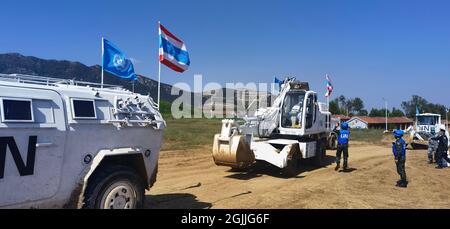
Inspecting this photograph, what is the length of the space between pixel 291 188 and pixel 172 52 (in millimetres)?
6131


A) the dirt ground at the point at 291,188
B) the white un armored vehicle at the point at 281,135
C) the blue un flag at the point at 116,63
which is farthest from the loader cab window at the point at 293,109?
the blue un flag at the point at 116,63

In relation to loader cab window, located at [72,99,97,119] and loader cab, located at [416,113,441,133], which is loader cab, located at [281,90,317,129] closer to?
loader cab window, located at [72,99,97,119]

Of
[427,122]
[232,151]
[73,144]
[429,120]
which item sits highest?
[429,120]

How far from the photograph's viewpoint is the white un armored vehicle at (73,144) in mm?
5359

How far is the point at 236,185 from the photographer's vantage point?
11711 mm

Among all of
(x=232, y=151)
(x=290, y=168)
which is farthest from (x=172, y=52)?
(x=290, y=168)

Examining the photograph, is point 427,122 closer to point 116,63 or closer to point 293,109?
point 293,109

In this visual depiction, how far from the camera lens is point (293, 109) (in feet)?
48.9

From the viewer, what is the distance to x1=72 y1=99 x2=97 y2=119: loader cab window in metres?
6.08

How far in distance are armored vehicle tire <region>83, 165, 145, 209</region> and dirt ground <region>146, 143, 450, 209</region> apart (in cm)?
197

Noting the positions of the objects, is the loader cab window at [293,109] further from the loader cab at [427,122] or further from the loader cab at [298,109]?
the loader cab at [427,122]

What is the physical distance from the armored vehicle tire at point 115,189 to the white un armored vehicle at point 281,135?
555 cm

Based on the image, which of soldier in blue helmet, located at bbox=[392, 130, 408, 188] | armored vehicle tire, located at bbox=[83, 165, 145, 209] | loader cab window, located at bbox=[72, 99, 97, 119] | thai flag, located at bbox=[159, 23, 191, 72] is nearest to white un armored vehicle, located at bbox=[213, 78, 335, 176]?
thai flag, located at bbox=[159, 23, 191, 72]
